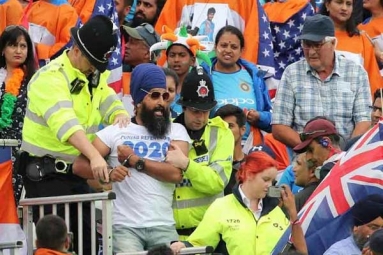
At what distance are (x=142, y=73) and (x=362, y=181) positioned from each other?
6.50 feet

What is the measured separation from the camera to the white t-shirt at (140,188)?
13258 mm

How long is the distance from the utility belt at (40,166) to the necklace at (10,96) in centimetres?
134

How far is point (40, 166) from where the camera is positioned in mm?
13164

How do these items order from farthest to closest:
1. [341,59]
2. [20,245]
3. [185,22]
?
1. [185,22]
2. [341,59]
3. [20,245]

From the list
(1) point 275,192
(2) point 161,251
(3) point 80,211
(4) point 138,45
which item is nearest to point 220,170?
(1) point 275,192

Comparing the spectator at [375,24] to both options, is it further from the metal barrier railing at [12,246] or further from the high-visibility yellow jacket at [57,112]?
the metal barrier railing at [12,246]

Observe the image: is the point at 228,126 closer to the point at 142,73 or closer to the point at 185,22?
the point at 142,73

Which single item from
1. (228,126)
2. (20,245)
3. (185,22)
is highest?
(185,22)

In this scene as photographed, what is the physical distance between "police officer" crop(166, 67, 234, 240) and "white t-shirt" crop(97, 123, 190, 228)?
0.58 ft

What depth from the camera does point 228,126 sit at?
1449cm

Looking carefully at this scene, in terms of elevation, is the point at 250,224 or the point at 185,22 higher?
the point at 185,22

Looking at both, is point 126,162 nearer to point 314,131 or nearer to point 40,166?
point 40,166

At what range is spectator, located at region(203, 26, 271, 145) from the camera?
1589 centimetres

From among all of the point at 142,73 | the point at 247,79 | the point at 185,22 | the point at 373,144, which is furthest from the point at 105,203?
the point at 185,22
